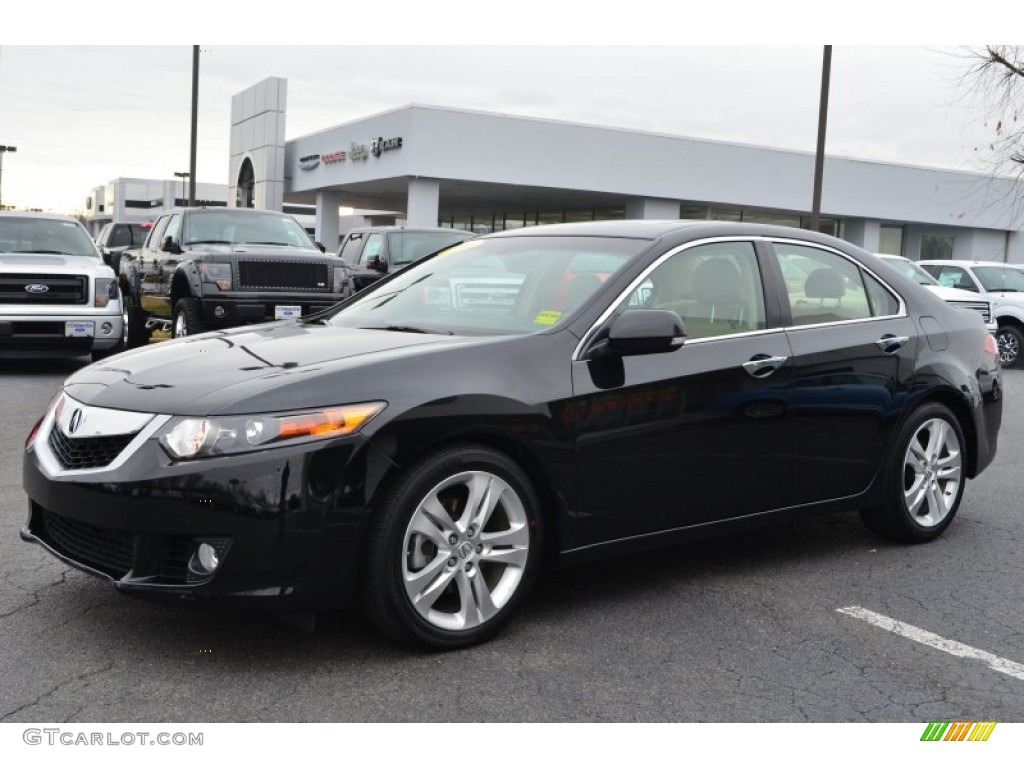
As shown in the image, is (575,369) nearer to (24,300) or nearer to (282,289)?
(282,289)

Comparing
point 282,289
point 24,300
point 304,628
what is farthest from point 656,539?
point 24,300

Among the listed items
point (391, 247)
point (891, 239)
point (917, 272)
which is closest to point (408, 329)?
point (391, 247)

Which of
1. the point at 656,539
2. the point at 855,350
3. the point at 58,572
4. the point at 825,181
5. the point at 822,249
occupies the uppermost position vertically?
the point at 825,181

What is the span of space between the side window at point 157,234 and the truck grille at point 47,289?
1.97m

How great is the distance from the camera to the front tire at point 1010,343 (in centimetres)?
1870

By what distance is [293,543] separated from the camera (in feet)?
12.4

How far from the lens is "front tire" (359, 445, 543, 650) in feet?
12.9

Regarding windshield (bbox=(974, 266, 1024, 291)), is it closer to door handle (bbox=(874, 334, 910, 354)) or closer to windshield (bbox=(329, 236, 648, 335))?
door handle (bbox=(874, 334, 910, 354))

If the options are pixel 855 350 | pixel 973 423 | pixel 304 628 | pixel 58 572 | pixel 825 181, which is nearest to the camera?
pixel 304 628

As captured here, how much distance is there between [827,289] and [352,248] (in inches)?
543

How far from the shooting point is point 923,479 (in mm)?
5910

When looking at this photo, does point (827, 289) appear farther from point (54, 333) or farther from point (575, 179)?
point (575, 179)

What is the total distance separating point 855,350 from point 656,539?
1.53m

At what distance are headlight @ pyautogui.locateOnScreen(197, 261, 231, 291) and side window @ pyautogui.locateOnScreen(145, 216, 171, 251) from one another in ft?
7.82
